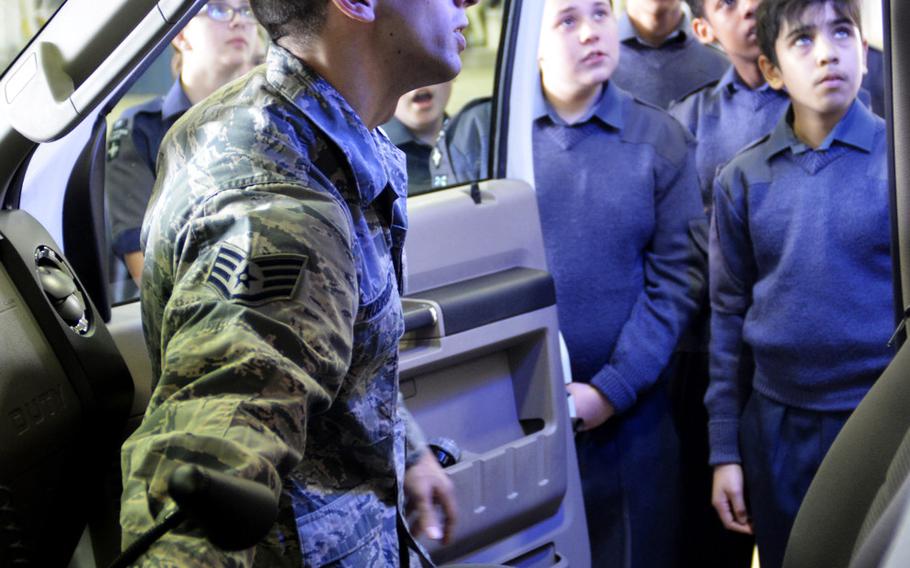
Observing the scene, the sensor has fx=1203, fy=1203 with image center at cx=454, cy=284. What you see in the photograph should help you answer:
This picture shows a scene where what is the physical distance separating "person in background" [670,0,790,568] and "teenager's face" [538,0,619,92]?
0.20 meters

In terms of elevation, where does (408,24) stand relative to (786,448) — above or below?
above

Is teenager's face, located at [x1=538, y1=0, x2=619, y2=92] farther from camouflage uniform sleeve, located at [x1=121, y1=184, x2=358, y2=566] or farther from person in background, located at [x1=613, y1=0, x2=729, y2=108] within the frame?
camouflage uniform sleeve, located at [x1=121, y1=184, x2=358, y2=566]

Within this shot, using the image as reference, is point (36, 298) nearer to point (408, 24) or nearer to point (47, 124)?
point (47, 124)

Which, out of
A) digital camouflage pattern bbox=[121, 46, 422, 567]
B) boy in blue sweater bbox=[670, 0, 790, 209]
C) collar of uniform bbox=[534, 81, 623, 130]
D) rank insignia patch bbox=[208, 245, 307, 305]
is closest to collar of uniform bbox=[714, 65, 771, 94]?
boy in blue sweater bbox=[670, 0, 790, 209]

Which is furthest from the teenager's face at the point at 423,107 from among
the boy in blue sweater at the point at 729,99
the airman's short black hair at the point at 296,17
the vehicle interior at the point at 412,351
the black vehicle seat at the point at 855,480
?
the black vehicle seat at the point at 855,480

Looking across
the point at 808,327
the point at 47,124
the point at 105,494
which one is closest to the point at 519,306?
the point at 808,327

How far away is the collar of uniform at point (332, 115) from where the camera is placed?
1.21 metres

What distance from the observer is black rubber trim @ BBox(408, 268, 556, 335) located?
6.72 feet

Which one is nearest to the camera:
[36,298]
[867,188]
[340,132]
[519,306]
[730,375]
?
[340,132]

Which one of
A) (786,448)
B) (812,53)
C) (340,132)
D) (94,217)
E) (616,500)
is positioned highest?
(340,132)

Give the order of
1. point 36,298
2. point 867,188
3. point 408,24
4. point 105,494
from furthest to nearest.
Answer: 1. point 867,188
2. point 105,494
3. point 36,298
4. point 408,24

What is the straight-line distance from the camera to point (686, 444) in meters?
2.81

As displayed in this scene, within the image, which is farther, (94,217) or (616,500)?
(616,500)

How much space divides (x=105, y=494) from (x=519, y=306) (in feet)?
2.78
